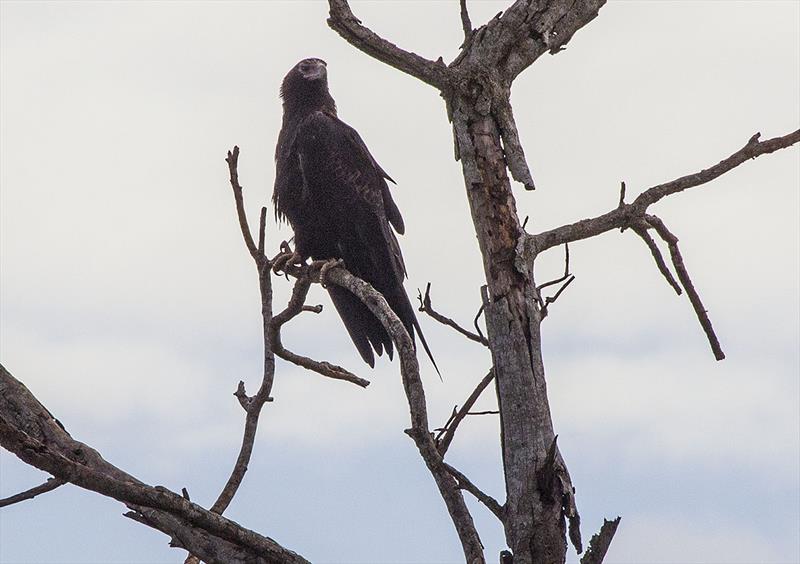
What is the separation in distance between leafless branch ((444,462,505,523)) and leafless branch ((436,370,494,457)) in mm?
107

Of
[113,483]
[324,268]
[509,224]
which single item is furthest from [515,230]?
[324,268]

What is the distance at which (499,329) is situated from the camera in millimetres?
3352

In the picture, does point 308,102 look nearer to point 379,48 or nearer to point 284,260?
point 284,260

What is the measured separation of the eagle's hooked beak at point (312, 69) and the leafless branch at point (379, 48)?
3.21m

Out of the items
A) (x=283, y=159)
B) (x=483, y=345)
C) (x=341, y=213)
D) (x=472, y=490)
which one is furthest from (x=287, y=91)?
(x=472, y=490)

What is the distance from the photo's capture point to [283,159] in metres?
6.19

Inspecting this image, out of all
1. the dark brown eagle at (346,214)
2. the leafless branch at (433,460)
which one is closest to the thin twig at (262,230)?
the leafless branch at (433,460)

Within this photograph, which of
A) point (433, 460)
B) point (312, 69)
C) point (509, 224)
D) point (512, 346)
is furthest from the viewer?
point (312, 69)

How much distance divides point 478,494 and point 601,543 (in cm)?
40

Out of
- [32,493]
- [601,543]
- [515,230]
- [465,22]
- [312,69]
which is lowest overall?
[32,493]

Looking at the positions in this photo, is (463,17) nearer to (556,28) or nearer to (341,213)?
(556,28)

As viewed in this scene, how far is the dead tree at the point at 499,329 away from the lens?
120 inches

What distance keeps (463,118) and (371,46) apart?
0.38 meters

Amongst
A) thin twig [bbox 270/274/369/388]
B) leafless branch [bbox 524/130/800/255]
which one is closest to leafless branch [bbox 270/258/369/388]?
thin twig [bbox 270/274/369/388]
